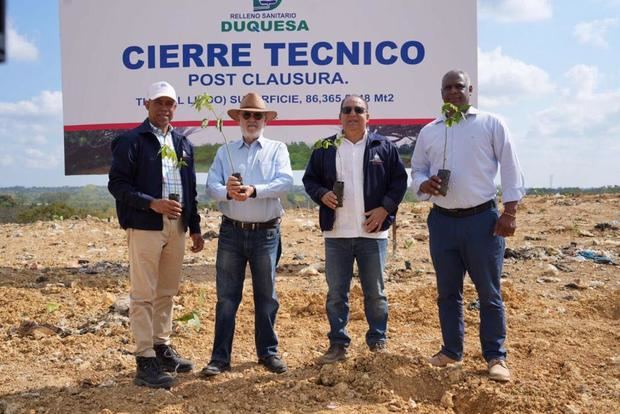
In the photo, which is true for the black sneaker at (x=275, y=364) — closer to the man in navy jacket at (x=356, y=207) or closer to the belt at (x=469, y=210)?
the man in navy jacket at (x=356, y=207)

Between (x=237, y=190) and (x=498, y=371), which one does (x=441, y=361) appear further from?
(x=237, y=190)

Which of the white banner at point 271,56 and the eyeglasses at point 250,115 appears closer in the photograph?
the eyeglasses at point 250,115

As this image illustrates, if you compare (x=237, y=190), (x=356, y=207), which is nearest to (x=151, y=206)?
(x=237, y=190)

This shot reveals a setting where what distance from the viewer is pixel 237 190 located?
4188 millimetres

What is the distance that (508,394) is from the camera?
4012 millimetres

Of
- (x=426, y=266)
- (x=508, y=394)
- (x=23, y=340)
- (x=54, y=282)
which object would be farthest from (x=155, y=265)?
(x=426, y=266)

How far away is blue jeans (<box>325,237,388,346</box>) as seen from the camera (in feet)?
14.8

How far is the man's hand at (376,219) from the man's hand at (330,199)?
0.83ft

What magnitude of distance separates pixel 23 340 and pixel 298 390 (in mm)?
2738

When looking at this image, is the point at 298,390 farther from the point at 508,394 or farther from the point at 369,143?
the point at 369,143

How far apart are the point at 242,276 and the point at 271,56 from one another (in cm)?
510

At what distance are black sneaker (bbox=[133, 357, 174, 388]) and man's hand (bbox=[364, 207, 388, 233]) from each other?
1.67 m

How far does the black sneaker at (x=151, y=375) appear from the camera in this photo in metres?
4.29

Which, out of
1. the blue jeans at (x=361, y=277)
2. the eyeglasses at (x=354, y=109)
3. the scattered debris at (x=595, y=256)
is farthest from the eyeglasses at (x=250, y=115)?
the scattered debris at (x=595, y=256)
